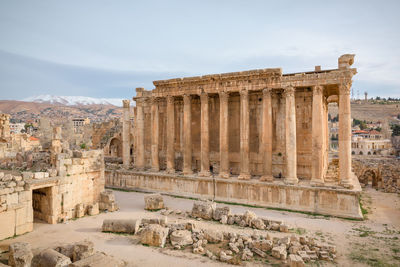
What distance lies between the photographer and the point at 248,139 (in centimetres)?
1920

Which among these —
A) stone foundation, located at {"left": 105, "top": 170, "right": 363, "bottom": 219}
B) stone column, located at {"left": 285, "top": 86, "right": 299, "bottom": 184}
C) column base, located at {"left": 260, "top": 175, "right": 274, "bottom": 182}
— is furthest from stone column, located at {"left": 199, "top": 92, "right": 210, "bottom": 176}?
stone column, located at {"left": 285, "top": 86, "right": 299, "bottom": 184}

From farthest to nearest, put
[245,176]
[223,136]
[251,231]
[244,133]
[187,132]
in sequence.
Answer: [187,132]
[223,136]
[244,133]
[245,176]
[251,231]

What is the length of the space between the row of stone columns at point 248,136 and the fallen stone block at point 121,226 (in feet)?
27.7

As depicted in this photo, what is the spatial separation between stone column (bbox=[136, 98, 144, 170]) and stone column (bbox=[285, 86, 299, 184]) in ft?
42.8

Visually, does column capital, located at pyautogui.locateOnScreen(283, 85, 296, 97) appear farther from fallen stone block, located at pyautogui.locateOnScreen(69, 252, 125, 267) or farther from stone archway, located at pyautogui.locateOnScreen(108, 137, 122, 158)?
stone archway, located at pyautogui.locateOnScreen(108, 137, 122, 158)

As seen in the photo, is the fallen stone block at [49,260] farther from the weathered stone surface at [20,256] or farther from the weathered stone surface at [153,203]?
the weathered stone surface at [153,203]

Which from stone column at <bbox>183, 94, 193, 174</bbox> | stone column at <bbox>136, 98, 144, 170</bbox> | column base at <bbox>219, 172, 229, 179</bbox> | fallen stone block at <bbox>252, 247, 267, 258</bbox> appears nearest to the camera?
fallen stone block at <bbox>252, 247, 267, 258</bbox>

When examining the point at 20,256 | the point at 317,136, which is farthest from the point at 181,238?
the point at 317,136

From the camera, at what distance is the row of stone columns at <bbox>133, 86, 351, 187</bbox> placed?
635 inches

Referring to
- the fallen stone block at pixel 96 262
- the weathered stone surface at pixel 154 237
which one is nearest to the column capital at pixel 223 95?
the weathered stone surface at pixel 154 237

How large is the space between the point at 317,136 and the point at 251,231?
822 cm

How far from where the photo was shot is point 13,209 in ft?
38.5

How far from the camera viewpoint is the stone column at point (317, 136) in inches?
653

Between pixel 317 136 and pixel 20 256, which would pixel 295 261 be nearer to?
pixel 20 256
